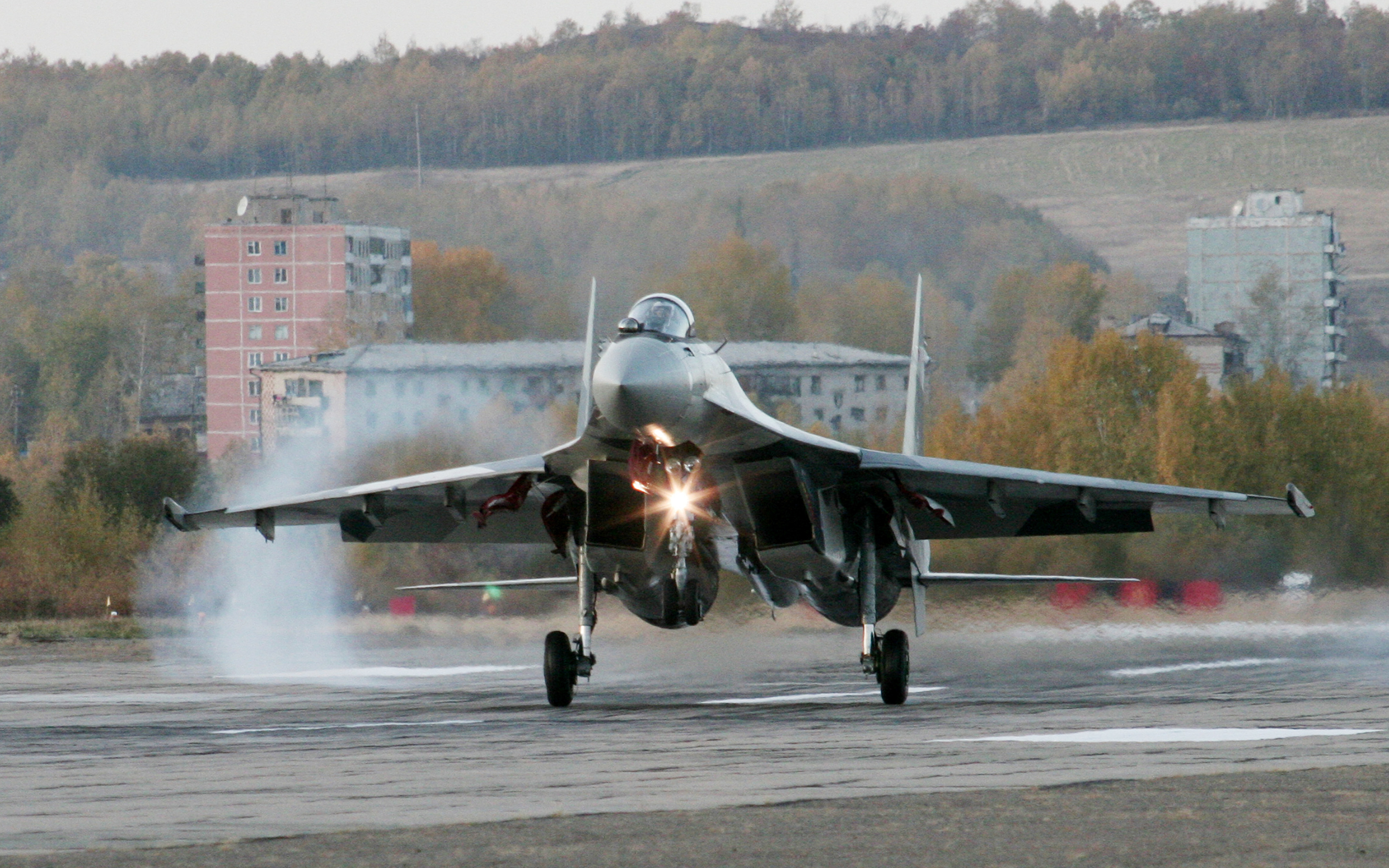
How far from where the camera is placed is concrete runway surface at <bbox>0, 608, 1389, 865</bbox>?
9891 mm

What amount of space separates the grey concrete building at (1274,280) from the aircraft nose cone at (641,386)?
10105 cm

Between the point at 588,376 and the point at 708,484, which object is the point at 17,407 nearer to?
the point at 588,376

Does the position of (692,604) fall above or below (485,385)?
above

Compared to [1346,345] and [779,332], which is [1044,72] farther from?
[779,332]

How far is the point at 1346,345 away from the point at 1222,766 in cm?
11865

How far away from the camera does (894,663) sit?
20.0 m

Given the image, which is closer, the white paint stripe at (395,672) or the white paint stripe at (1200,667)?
the white paint stripe at (1200,667)

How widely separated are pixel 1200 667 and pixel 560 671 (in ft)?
36.1

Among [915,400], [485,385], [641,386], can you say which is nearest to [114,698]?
[641,386]

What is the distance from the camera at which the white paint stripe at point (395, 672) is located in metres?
28.4

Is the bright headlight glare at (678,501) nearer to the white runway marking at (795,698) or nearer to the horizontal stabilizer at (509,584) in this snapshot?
the white runway marking at (795,698)

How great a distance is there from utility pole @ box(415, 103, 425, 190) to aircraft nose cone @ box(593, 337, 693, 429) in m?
149

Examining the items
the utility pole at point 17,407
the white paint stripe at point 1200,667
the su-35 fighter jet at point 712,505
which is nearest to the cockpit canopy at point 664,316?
the su-35 fighter jet at point 712,505

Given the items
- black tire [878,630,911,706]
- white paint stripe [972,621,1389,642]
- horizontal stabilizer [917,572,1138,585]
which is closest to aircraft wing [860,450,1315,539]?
horizontal stabilizer [917,572,1138,585]
